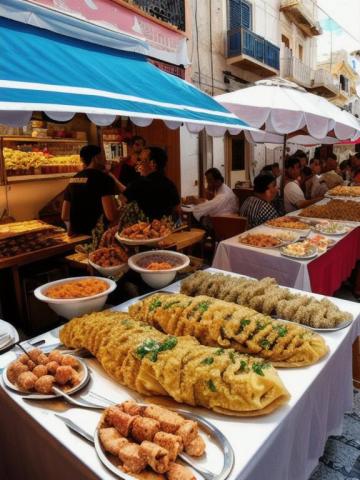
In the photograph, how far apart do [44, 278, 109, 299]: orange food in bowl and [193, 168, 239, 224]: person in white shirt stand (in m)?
4.38

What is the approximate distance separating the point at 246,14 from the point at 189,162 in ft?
20.6

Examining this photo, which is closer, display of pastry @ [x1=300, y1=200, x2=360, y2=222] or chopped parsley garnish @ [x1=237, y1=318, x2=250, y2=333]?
chopped parsley garnish @ [x1=237, y1=318, x2=250, y2=333]

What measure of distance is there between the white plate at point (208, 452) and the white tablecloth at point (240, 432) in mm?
25

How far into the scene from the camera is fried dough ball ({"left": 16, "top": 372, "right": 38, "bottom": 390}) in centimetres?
165

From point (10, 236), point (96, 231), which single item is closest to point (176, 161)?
point (10, 236)

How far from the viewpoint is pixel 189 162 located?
10172 millimetres

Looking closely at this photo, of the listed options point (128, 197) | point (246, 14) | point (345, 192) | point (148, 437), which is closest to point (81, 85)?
point (128, 197)

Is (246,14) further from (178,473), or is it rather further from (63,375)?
(178,473)

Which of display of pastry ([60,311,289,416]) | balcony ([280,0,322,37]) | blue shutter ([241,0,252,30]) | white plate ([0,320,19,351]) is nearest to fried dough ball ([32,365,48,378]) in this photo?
display of pastry ([60,311,289,416])

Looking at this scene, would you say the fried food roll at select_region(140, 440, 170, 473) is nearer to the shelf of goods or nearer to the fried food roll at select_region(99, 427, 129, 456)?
the fried food roll at select_region(99, 427, 129, 456)

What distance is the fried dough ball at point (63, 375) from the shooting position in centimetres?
168

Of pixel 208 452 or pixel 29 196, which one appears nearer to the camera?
pixel 208 452

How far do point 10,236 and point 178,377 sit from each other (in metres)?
3.56

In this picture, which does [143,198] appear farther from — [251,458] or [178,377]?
[251,458]
